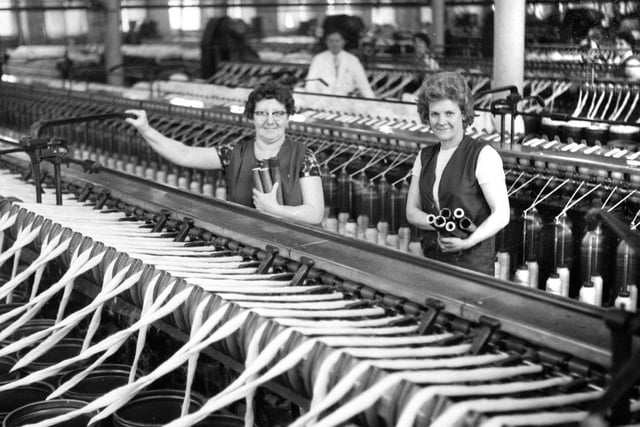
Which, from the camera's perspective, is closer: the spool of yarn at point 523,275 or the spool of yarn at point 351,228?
the spool of yarn at point 523,275

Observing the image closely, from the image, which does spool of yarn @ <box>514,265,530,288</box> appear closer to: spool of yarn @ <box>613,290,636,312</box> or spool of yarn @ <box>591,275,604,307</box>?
spool of yarn @ <box>591,275,604,307</box>

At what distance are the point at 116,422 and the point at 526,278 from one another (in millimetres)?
1983

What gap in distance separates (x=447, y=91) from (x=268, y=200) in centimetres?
77

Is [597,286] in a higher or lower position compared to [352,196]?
lower

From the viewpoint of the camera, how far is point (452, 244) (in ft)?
10.4

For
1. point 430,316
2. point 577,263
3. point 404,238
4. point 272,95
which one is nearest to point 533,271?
point 577,263

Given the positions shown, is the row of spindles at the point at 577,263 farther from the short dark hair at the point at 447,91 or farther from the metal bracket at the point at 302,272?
the metal bracket at the point at 302,272

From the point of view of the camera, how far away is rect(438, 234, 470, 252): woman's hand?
10.3ft

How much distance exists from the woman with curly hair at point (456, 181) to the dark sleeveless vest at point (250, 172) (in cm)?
51

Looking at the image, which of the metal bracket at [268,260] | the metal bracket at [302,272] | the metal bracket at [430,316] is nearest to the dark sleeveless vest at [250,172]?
the metal bracket at [268,260]

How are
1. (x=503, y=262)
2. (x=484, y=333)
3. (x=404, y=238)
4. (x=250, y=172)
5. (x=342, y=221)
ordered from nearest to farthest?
(x=484, y=333), (x=250, y=172), (x=503, y=262), (x=404, y=238), (x=342, y=221)

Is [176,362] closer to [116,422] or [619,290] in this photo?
[116,422]

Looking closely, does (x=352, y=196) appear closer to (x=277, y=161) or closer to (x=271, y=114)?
(x=271, y=114)

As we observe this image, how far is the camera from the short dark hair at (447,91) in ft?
10.3
